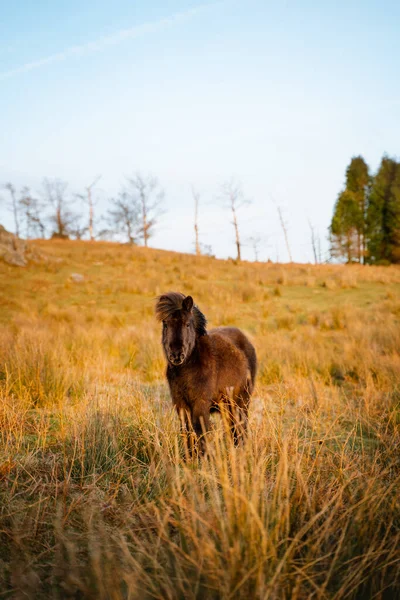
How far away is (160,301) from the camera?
340 cm

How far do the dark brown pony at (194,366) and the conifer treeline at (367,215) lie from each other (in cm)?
3572

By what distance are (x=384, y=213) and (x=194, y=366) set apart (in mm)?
39630

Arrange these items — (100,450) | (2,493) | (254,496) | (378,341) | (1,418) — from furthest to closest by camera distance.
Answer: (378,341), (1,418), (100,450), (2,493), (254,496)

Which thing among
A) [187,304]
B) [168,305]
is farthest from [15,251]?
[187,304]

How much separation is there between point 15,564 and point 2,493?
2.94 ft

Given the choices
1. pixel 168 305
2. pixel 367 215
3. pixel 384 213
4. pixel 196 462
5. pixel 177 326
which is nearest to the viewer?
pixel 196 462

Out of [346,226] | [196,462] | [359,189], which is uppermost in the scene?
[359,189]

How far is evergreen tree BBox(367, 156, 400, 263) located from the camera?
1384 inches

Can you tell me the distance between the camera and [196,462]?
2.61 metres

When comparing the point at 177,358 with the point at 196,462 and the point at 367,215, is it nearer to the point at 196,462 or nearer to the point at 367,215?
the point at 196,462

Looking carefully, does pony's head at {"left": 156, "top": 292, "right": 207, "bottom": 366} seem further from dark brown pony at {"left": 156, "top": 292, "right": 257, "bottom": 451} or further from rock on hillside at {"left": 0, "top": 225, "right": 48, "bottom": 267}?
rock on hillside at {"left": 0, "top": 225, "right": 48, "bottom": 267}

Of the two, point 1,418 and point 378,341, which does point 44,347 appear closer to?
point 1,418

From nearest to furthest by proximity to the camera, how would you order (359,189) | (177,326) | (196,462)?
(196,462)
(177,326)
(359,189)

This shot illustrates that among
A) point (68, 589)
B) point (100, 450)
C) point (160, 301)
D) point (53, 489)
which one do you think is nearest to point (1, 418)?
point (100, 450)
